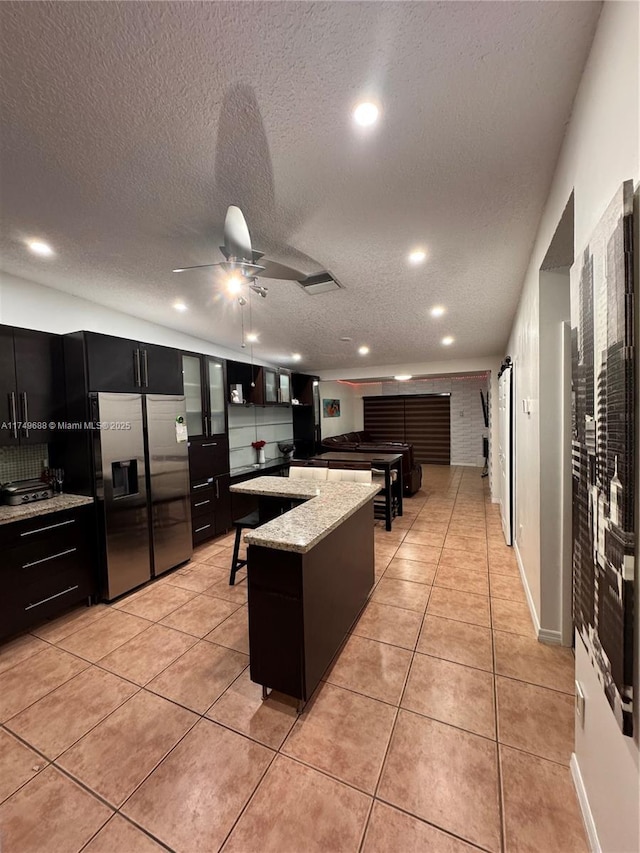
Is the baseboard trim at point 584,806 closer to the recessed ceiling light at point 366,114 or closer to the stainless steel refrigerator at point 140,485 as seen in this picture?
the recessed ceiling light at point 366,114

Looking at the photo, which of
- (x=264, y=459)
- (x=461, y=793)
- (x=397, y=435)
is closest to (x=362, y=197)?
(x=461, y=793)

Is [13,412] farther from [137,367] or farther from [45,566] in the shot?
[45,566]

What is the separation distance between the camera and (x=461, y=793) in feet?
4.21

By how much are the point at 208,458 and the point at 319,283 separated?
7.91ft

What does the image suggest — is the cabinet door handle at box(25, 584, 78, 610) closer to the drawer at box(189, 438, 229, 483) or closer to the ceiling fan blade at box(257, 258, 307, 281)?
the drawer at box(189, 438, 229, 483)

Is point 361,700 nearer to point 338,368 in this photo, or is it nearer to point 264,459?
point 264,459

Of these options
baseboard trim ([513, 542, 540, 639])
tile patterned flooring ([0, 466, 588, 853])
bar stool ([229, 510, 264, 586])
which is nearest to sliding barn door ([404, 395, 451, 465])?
baseboard trim ([513, 542, 540, 639])

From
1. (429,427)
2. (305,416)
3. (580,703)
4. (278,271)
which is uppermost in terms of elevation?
(278,271)

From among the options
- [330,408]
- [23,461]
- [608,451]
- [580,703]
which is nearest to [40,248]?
[23,461]

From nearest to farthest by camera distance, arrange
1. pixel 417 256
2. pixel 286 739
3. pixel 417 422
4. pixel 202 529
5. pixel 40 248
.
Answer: pixel 286 739 → pixel 40 248 → pixel 417 256 → pixel 202 529 → pixel 417 422

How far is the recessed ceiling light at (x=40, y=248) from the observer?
216 centimetres

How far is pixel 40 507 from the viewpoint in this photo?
2.37 metres

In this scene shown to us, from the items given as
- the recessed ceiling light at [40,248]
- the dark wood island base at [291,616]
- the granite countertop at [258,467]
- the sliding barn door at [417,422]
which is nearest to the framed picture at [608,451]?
the dark wood island base at [291,616]

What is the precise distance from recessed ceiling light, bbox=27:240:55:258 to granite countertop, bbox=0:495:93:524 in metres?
1.80
